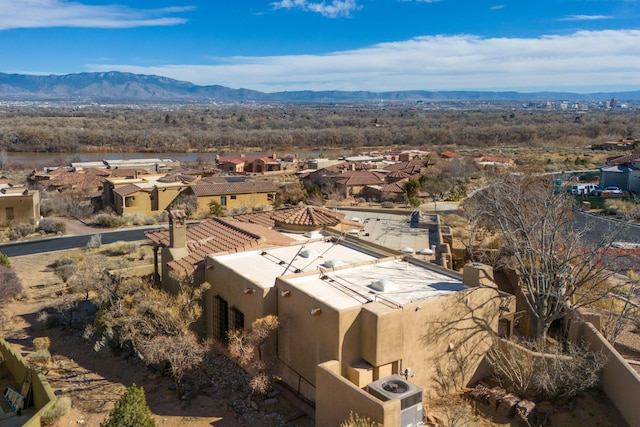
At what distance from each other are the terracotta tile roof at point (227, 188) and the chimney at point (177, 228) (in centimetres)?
Result: 2900

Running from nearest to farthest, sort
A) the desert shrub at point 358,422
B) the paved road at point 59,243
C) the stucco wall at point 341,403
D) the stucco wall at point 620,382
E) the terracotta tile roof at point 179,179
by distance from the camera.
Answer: the desert shrub at point 358,422, the stucco wall at point 341,403, the stucco wall at point 620,382, the paved road at point 59,243, the terracotta tile roof at point 179,179

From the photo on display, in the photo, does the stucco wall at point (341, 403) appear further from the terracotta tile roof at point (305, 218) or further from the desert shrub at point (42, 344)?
the terracotta tile roof at point (305, 218)

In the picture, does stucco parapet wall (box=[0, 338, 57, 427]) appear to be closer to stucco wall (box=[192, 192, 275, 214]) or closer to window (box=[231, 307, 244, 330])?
window (box=[231, 307, 244, 330])

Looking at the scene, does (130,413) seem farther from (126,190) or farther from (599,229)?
(126,190)

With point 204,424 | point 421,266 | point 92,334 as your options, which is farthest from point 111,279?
point 421,266

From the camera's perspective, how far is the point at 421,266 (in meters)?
18.7

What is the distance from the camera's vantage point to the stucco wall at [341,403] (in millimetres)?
11905

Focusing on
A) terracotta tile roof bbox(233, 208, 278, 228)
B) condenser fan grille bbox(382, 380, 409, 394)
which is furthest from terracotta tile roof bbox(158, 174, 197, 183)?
condenser fan grille bbox(382, 380, 409, 394)

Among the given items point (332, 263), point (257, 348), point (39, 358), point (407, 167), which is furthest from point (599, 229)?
point (407, 167)

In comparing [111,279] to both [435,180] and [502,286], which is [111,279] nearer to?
[502,286]

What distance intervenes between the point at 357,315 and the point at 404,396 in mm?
2315

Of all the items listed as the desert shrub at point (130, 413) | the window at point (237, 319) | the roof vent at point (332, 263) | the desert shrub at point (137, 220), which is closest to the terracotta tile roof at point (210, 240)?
the window at point (237, 319)

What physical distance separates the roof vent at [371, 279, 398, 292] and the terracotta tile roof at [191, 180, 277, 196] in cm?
3557

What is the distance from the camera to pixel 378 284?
16.1m
